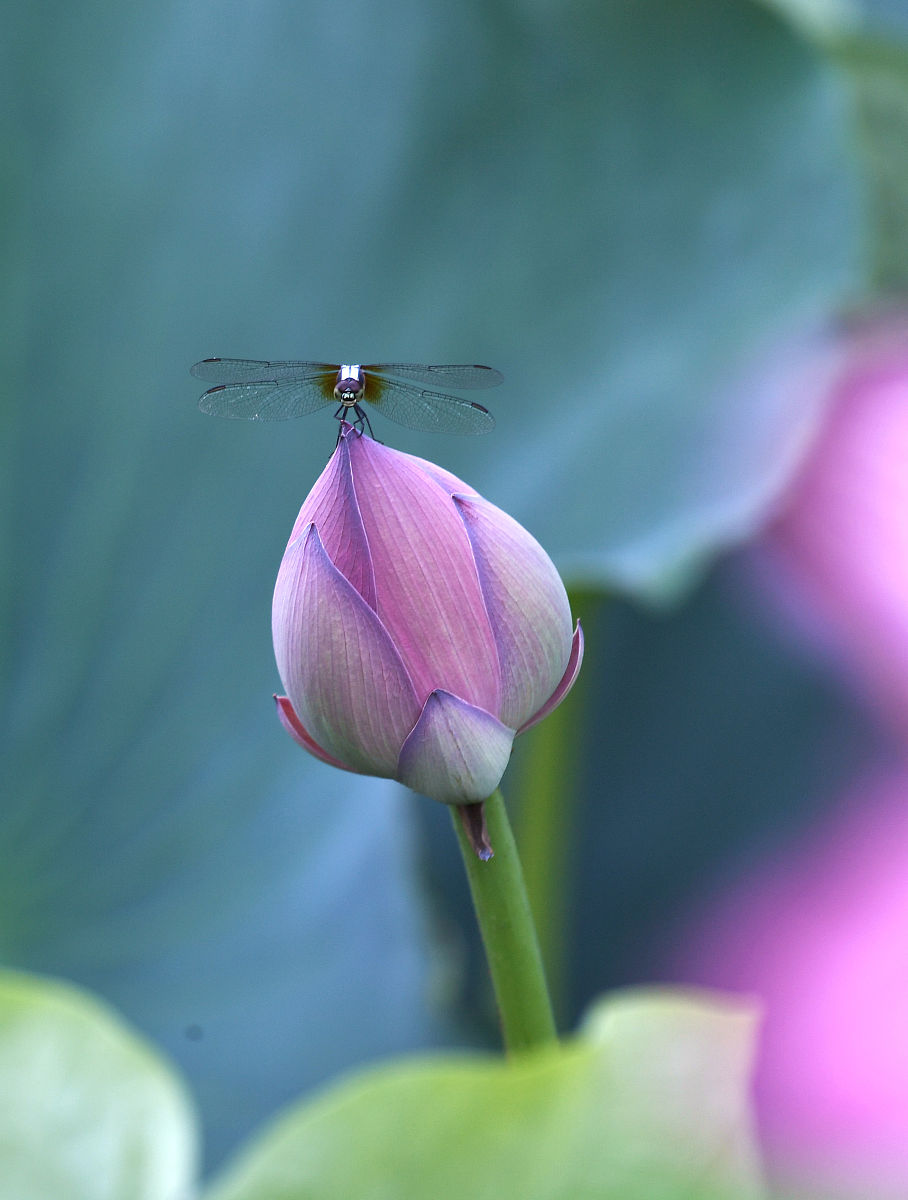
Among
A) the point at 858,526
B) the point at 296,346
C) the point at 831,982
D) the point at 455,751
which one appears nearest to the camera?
the point at 455,751

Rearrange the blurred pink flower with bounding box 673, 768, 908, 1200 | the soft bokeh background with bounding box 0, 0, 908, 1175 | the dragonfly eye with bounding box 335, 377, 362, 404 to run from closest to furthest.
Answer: the blurred pink flower with bounding box 673, 768, 908, 1200 → the dragonfly eye with bounding box 335, 377, 362, 404 → the soft bokeh background with bounding box 0, 0, 908, 1175

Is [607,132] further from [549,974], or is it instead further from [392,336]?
[549,974]

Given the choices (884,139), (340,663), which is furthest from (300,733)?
(884,139)

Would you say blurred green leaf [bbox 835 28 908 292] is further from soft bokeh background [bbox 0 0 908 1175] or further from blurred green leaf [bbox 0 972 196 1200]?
blurred green leaf [bbox 0 972 196 1200]

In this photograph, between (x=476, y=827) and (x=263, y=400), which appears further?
(x=263, y=400)

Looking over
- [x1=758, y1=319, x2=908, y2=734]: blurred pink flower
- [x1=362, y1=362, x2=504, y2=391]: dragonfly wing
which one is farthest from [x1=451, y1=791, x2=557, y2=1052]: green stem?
[x1=758, y1=319, x2=908, y2=734]: blurred pink flower

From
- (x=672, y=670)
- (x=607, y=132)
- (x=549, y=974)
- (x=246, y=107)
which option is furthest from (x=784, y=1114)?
(x=246, y=107)

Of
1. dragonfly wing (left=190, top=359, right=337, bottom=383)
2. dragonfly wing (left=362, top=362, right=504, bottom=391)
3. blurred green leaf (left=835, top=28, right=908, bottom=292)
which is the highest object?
blurred green leaf (left=835, top=28, right=908, bottom=292)

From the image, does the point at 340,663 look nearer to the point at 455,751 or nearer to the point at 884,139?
the point at 455,751
